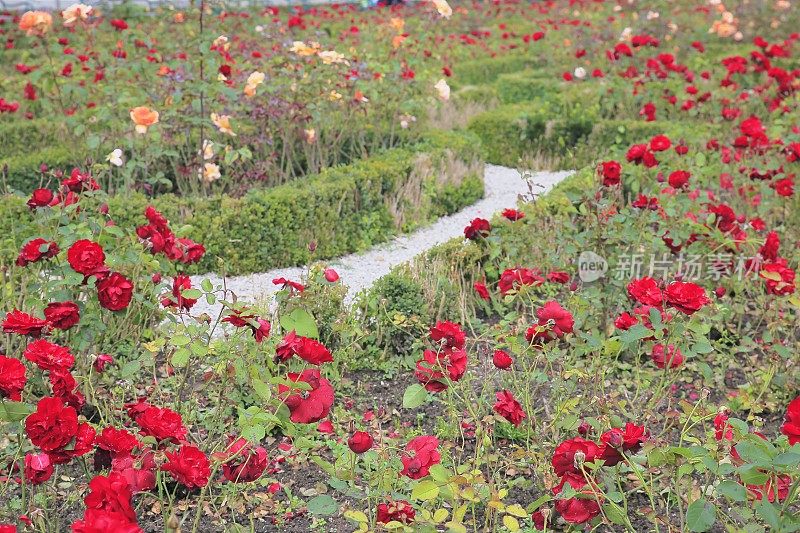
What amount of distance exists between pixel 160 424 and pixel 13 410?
39 cm

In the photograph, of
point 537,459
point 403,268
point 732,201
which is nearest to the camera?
point 537,459

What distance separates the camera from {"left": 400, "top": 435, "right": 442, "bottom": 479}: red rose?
225cm

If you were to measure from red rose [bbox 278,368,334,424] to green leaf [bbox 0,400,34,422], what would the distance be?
64cm

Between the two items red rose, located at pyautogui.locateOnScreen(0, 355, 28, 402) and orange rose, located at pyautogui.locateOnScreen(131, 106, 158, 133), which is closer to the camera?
red rose, located at pyautogui.locateOnScreen(0, 355, 28, 402)

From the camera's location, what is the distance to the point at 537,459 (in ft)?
10.6

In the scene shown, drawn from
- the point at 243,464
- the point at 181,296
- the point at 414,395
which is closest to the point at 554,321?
the point at 414,395

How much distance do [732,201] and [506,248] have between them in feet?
6.63

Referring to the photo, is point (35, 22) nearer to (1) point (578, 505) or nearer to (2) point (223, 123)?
(2) point (223, 123)

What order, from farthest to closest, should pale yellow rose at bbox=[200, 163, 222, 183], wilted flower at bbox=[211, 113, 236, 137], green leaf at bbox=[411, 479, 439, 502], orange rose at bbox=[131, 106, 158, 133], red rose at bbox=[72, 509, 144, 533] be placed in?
pale yellow rose at bbox=[200, 163, 222, 183] < wilted flower at bbox=[211, 113, 236, 137] < orange rose at bbox=[131, 106, 158, 133] < green leaf at bbox=[411, 479, 439, 502] < red rose at bbox=[72, 509, 144, 533]

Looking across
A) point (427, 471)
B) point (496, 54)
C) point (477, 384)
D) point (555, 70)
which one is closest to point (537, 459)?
point (477, 384)

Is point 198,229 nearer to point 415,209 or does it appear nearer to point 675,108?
point 415,209

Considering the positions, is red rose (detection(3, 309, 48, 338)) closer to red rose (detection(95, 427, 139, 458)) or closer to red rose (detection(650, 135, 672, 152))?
red rose (detection(95, 427, 139, 458))

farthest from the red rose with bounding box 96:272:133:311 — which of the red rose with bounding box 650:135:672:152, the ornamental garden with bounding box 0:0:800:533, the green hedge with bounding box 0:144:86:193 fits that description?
the green hedge with bounding box 0:144:86:193

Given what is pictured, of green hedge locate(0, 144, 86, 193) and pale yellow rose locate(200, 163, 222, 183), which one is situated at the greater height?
pale yellow rose locate(200, 163, 222, 183)
